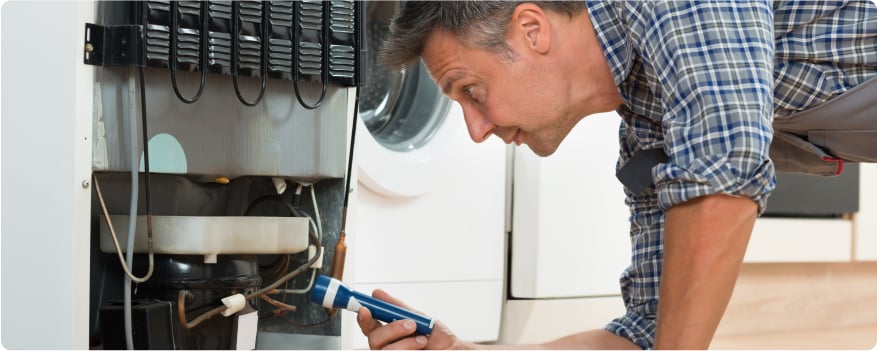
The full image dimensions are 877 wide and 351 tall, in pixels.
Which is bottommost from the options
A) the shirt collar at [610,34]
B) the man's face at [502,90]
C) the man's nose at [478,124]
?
the man's nose at [478,124]

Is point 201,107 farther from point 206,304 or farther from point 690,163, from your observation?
point 690,163

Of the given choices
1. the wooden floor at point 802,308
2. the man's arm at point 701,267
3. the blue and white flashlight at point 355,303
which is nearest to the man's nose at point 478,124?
the blue and white flashlight at point 355,303

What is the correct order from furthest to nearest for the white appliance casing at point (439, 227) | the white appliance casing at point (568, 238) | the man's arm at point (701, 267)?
the white appliance casing at point (568, 238) < the white appliance casing at point (439, 227) < the man's arm at point (701, 267)

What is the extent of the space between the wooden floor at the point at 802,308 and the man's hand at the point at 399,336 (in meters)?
1.39

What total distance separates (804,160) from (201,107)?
73 centimetres

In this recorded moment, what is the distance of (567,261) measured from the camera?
78.1 inches

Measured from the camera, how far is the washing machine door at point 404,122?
1.66m

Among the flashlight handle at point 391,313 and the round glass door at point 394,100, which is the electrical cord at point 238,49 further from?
the round glass door at point 394,100

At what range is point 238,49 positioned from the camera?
40.2 inches

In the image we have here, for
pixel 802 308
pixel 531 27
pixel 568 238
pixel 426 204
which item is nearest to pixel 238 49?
pixel 531 27

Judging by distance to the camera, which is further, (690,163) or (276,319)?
(276,319)

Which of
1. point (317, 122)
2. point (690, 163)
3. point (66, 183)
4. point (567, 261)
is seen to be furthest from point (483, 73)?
point (567, 261)

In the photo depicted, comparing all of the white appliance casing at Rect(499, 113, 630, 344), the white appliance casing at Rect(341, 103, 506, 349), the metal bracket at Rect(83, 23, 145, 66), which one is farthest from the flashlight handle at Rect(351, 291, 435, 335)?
the white appliance casing at Rect(499, 113, 630, 344)

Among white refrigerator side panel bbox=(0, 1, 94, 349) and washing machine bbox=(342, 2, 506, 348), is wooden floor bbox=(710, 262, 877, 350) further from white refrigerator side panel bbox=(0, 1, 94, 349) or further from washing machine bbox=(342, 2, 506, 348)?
white refrigerator side panel bbox=(0, 1, 94, 349)
